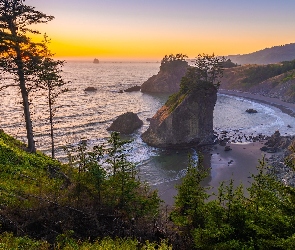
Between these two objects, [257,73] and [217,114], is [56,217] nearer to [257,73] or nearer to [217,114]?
[217,114]

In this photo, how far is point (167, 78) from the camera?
141 meters

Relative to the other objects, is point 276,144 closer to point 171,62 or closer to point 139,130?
point 139,130

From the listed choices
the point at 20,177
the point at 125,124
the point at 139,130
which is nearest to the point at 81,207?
the point at 20,177

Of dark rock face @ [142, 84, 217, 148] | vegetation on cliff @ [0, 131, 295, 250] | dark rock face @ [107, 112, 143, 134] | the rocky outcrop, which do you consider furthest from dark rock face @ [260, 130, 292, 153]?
the rocky outcrop

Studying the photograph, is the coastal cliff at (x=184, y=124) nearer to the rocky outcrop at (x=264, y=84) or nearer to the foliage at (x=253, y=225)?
the foliage at (x=253, y=225)

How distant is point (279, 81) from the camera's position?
124688mm

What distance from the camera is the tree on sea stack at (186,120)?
51.0m

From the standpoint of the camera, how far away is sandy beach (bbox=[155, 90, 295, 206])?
3506 centimetres

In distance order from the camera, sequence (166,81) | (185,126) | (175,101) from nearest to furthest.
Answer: (185,126) → (175,101) → (166,81)

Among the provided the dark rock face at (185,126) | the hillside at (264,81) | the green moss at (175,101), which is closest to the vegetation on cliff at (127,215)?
the dark rock face at (185,126)

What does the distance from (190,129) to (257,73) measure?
114074 millimetres

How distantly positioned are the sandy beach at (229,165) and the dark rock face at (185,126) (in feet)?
13.3

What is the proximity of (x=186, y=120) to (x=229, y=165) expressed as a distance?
43.3 ft

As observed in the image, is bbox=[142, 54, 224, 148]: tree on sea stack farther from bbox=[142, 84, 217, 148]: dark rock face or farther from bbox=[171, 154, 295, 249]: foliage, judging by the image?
bbox=[171, 154, 295, 249]: foliage
